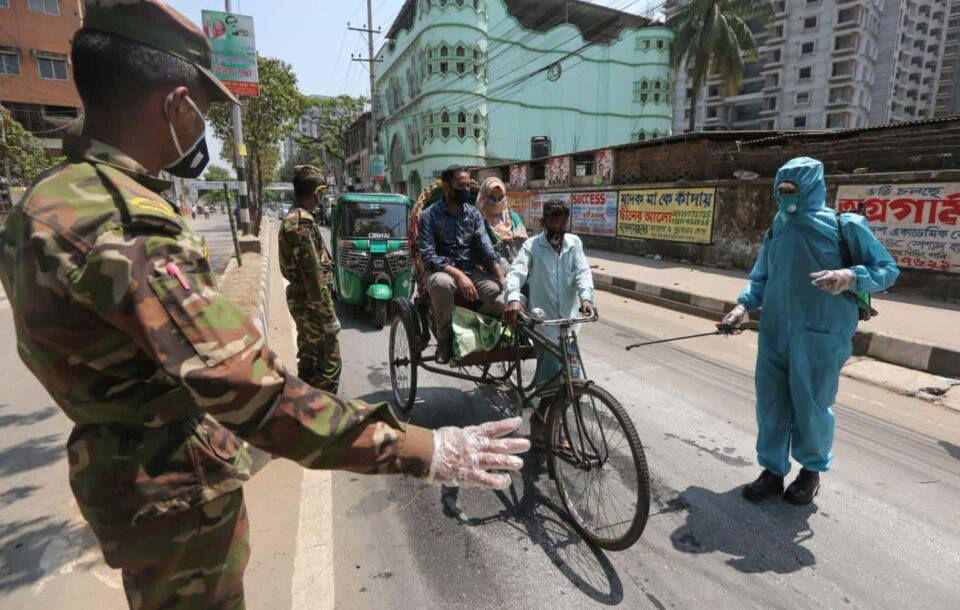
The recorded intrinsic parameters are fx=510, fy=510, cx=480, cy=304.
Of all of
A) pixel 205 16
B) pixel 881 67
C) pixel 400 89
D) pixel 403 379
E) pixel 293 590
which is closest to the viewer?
pixel 293 590

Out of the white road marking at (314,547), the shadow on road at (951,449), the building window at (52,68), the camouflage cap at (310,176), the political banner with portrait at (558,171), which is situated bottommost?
the shadow on road at (951,449)

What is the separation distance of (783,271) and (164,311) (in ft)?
10.2

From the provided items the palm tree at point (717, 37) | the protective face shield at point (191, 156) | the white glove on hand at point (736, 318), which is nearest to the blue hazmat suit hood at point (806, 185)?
the white glove on hand at point (736, 318)

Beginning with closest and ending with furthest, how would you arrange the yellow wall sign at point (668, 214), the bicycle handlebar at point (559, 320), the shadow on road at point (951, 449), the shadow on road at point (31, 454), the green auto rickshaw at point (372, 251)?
the bicycle handlebar at point (559, 320)
the shadow on road at point (31, 454)
the shadow on road at point (951, 449)
the green auto rickshaw at point (372, 251)
the yellow wall sign at point (668, 214)

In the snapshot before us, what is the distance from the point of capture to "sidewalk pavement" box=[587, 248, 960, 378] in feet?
18.6

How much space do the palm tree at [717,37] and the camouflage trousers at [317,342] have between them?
86.2ft

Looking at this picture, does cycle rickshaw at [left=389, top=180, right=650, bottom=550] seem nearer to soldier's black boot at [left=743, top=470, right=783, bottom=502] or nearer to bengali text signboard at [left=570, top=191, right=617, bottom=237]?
soldier's black boot at [left=743, top=470, right=783, bottom=502]

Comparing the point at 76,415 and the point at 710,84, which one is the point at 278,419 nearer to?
the point at 76,415

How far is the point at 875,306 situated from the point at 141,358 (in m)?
9.36

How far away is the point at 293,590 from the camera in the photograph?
2.31m

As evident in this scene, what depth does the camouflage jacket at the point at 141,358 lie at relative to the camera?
961mm

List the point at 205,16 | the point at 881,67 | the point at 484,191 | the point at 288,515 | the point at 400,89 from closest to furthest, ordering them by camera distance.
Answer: the point at 288,515 < the point at 484,191 < the point at 205,16 < the point at 400,89 < the point at 881,67

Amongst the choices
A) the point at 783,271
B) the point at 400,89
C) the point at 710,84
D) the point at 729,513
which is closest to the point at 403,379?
the point at 729,513

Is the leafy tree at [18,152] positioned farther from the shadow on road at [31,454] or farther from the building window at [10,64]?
the building window at [10,64]
